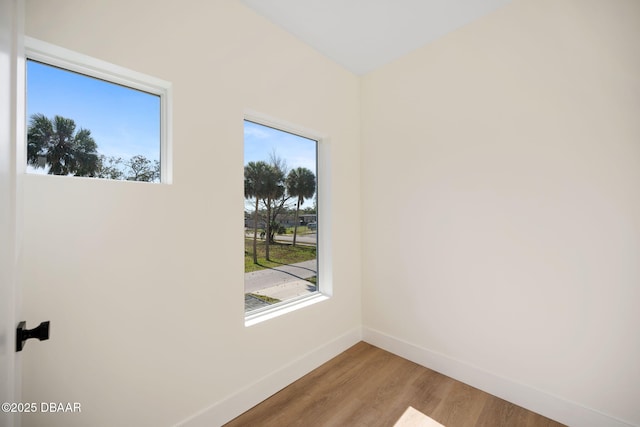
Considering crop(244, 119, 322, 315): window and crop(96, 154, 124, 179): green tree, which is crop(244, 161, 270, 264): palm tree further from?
crop(96, 154, 124, 179): green tree

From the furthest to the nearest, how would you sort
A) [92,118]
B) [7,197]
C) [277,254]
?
[277,254]
[92,118]
[7,197]

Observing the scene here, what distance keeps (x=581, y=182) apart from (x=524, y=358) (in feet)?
4.08

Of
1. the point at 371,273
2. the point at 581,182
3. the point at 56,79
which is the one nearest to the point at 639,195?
the point at 581,182

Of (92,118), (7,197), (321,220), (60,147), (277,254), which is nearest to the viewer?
(7,197)

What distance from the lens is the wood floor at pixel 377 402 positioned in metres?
1.74

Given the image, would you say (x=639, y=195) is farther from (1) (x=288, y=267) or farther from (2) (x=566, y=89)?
(1) (x=288, y=267)

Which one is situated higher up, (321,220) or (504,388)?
(321,220)

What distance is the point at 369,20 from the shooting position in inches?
81.0

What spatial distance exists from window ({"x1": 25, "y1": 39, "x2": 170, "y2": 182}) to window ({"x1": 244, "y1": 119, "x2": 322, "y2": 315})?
640mm

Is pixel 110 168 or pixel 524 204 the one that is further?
pixel 524 204

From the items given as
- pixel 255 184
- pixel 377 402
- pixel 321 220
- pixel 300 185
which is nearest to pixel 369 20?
pixel 300 185

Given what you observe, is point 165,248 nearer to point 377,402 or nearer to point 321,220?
point 321,220

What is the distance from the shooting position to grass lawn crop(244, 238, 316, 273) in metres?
2.07

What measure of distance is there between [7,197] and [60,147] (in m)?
0.75
